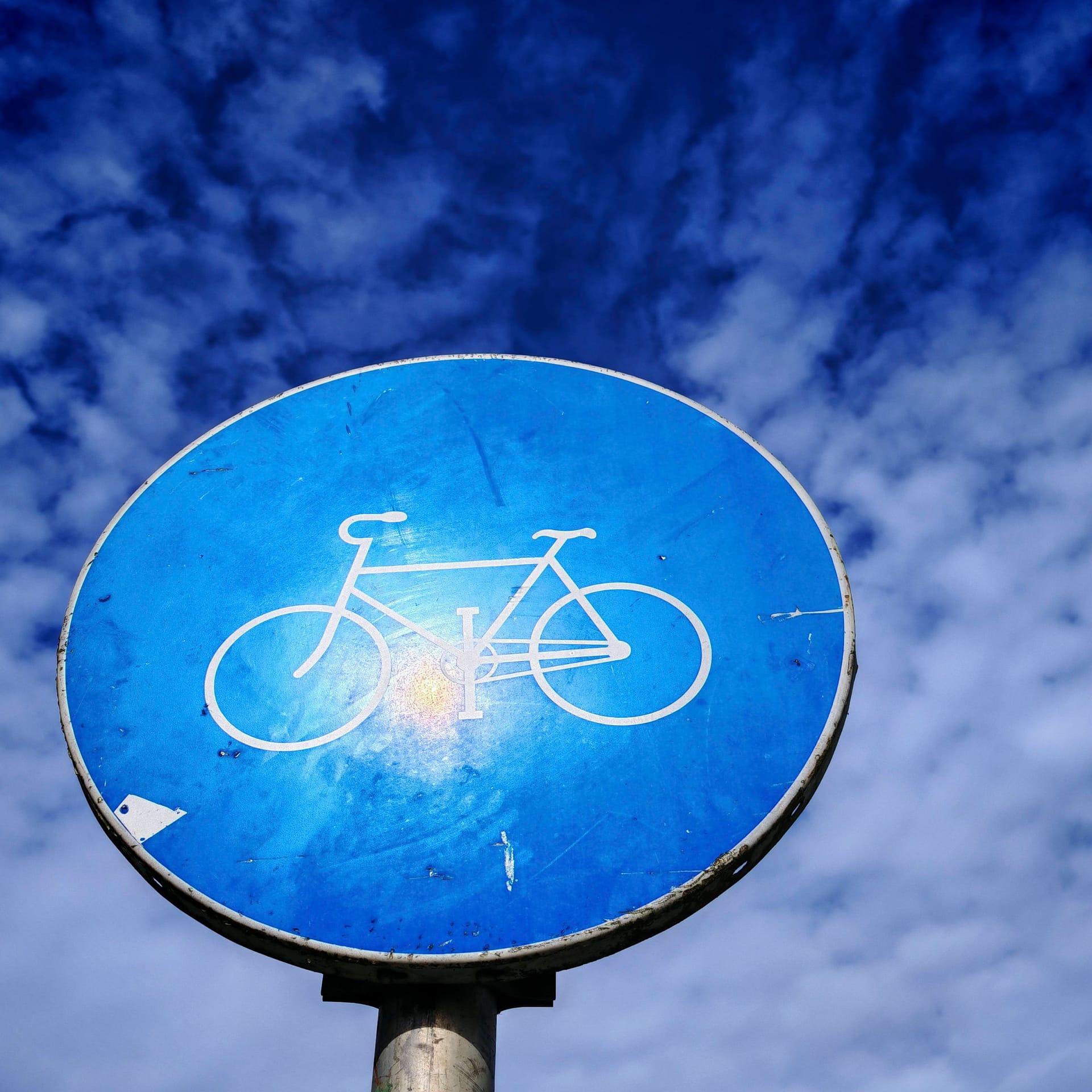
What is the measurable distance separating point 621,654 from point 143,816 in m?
1.19

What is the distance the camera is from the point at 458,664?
248 centimetres

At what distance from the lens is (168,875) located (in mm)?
2119

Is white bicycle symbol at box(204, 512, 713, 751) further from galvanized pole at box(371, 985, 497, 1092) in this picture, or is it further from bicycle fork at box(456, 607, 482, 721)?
galvanized pole at box(371, 985, 497, 1092)

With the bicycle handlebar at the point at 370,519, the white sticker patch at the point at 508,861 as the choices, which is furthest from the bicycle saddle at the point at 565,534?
the white sticker patch at the point at 508,861

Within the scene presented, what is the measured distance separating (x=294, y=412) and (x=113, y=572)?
75 centimetres

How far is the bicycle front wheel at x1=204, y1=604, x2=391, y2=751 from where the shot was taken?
239 centimetres

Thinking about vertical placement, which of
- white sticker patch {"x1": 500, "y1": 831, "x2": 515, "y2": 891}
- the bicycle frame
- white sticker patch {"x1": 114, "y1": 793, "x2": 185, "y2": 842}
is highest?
the bicycle frame

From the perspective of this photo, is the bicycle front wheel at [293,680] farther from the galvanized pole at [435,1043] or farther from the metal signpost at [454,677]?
the galvanized pole at [435,1043]

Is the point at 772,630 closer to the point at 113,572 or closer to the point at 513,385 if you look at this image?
the point at 513,385

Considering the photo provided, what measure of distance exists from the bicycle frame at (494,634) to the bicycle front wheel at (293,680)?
4cm

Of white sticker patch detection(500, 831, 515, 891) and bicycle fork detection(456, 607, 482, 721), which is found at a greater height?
bicycle fork detection(456, 607, 482, 721)

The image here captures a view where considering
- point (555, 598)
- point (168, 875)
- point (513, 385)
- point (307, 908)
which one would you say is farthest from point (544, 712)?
point (513, 385)

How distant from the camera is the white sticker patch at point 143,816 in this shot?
86.6 inches

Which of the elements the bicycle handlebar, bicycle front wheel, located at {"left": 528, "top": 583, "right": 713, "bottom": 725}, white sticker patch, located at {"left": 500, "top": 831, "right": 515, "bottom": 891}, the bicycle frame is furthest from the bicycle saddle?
white sticker patch, located at {"left": 500, "top": 831, "right": 515, "bottom": 891}
